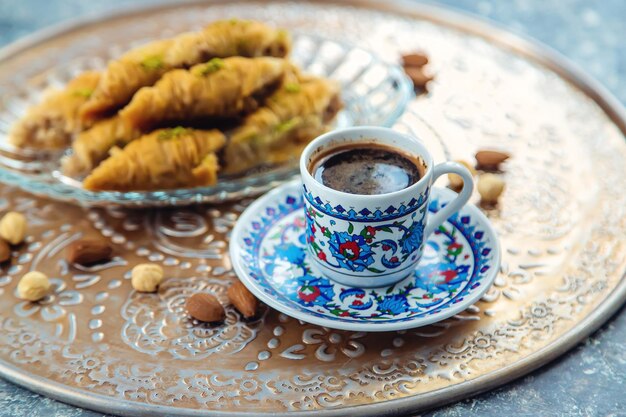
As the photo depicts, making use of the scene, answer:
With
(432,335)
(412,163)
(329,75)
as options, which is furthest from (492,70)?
(432,335)

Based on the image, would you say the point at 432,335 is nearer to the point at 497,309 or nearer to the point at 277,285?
the point at 497,309

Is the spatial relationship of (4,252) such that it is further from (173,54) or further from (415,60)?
(415,60)

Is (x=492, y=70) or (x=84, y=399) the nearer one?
(x=84, y=399)

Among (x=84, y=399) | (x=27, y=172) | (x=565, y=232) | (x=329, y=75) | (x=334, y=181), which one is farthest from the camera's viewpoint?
(x=329, y=75)

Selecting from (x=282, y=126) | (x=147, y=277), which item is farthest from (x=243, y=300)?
(x=282, y=126)

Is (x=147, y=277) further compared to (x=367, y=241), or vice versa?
(x=147, y=277)

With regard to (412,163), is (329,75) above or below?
below
